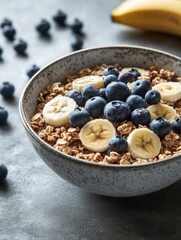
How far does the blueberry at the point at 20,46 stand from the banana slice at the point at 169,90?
668mm

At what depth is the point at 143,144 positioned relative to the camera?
1.20m

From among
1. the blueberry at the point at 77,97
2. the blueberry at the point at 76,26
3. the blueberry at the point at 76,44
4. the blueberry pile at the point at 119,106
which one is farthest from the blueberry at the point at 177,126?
the blueberry at the point at 76,26

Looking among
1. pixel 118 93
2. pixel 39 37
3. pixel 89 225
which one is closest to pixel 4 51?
pixel 39 37

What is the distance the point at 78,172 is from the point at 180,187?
311mm

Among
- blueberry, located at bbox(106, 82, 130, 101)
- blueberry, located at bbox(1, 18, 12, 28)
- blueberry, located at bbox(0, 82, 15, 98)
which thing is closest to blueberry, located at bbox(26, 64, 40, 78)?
blueberry, located at bbox(0, 82, 15, 98)

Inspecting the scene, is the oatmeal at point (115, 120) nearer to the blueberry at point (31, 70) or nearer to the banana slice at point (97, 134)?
the banana slice at point (97, 134)

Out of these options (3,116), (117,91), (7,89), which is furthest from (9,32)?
(117,91)

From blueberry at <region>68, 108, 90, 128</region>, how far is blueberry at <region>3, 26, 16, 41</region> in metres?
0.78

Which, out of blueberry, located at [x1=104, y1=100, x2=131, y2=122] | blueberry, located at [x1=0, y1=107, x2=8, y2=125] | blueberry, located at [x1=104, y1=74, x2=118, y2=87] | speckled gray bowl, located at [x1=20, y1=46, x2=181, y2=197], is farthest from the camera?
blueberry, located at [x1=0, y1=107, x2=8, y2=125]

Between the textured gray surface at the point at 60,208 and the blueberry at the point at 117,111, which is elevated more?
the blueberry at the point at 117,111

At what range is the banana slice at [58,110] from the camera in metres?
1.27

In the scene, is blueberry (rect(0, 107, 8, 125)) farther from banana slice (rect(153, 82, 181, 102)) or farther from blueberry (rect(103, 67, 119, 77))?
banana slice (rect(153, 82, 181, 102))

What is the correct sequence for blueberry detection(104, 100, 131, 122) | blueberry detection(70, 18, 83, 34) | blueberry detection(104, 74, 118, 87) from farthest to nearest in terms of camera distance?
1. blueberry detection(70, 18, 83, 34)
2. blueberry detection(104, 74, 118, 87)
3. blueberry detection(104, 100, 131, 122)

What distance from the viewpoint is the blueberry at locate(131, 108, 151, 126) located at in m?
1.22
